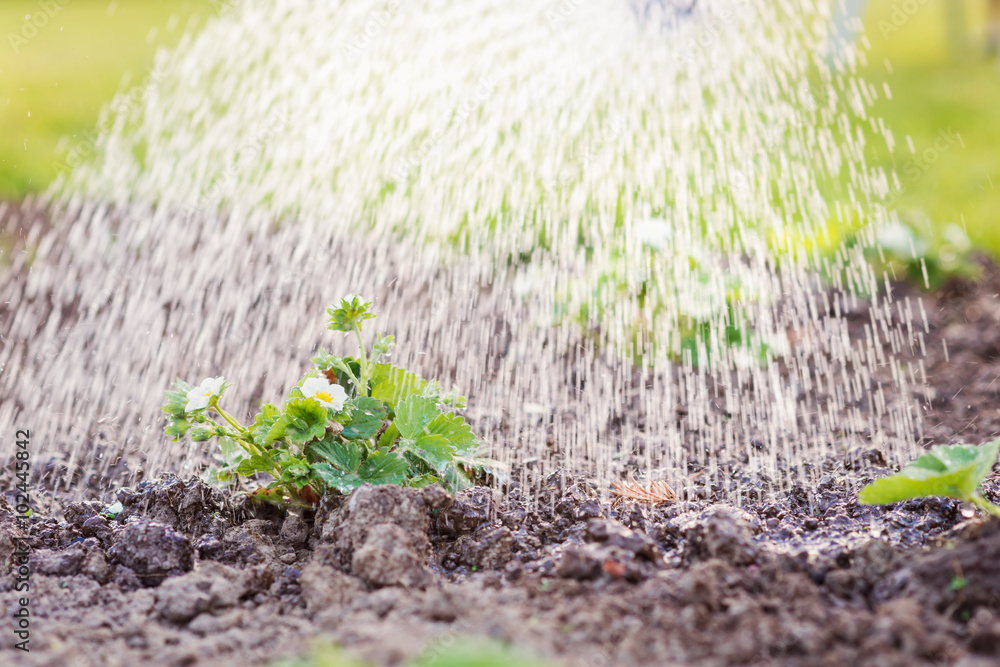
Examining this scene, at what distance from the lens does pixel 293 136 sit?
489 centimetres

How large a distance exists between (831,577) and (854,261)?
8.36 ft

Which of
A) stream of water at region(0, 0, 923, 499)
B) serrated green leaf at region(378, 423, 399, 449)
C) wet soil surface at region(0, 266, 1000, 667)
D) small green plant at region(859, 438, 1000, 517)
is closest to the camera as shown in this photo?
wet soil surface at region(0, 266, 1000, 667)

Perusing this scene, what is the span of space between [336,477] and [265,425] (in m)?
0.19

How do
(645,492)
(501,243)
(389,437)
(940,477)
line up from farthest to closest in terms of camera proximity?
(501,243) → (645,492) → (389,437) → (940,477)

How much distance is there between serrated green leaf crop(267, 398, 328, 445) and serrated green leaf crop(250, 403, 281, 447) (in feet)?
0.07

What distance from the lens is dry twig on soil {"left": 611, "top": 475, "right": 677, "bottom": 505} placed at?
2.00 meters

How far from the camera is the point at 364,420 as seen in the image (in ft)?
6.00

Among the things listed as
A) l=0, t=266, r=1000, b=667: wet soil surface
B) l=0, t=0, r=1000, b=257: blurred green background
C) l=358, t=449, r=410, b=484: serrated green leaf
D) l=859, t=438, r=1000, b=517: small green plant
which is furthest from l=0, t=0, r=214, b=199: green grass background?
l=859, t=438, r=1000, b=517: small green plant

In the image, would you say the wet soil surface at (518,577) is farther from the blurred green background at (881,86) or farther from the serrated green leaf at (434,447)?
the blurred green background at (881,86)

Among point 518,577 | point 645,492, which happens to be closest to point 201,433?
point 518,577

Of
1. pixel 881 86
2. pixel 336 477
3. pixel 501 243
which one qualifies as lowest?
pixel 336 477

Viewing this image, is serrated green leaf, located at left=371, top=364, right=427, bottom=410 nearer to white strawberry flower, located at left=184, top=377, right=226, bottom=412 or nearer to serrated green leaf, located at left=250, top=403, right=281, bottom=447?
serrated green leaf, located at left=250, top=403, right=281, bottom=447

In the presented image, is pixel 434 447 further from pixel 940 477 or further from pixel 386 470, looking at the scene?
pixel 940 477

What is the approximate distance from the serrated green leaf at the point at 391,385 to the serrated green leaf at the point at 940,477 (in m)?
0.97
